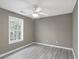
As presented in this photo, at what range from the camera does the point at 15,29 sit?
12.9 ft

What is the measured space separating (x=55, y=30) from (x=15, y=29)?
295 centimetres

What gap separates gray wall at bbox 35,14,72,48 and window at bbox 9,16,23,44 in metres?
1.60

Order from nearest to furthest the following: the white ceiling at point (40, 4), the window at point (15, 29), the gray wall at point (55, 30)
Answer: the white ceiling at point (40, 4) → the window at point (15, 29) → the gray wall at point (55, 30)

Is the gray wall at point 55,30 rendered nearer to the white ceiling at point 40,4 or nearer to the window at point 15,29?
the white ceiling at point 40,4

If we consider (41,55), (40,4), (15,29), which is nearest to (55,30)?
(41,55)

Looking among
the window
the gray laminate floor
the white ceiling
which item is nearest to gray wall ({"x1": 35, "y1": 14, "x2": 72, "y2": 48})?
the gray laminate floor

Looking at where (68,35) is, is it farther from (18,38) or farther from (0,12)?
(0,12)

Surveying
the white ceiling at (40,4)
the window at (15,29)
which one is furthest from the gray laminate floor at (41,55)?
the white ceiling at (40,4)

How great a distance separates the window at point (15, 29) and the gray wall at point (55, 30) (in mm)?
1595

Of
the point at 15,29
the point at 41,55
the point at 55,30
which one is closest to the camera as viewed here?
the point at 41,55

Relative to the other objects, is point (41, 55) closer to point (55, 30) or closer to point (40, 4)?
point (55, 30)

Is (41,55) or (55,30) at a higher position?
(55,30)

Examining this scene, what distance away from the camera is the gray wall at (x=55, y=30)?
387 cm

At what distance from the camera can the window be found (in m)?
3.56
